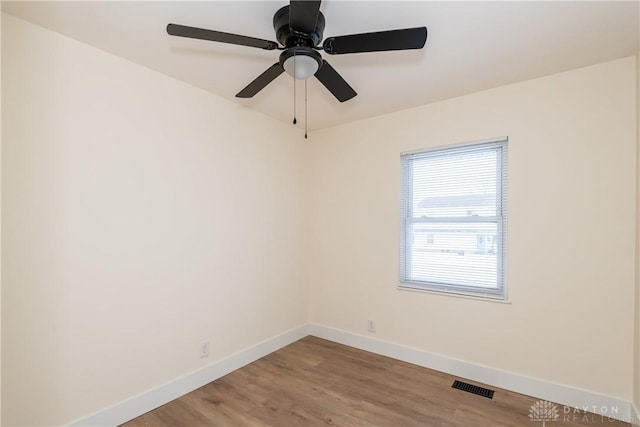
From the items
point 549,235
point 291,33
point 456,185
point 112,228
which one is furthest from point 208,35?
point 549,235

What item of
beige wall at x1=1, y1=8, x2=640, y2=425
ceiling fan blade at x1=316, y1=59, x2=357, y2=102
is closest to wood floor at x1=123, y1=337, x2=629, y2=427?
beige wall at x1=1, y1=8, x2=640, y2=425

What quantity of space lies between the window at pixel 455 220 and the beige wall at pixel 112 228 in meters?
1.63

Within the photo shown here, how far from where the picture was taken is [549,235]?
7.96 ft

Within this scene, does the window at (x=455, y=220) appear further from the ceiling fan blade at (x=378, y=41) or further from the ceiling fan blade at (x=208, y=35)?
the ceiling fan blade at (x=208, y=35)

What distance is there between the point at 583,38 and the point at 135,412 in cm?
395

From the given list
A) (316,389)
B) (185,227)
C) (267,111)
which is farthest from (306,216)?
(316,389)

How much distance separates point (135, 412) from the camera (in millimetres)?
2182

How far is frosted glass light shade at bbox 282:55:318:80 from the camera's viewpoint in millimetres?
1668

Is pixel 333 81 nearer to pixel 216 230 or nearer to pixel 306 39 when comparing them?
pixel 306 39

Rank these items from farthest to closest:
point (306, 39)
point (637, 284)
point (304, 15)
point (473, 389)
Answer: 1. point (473, 389)
2. point (637, 284)
3. point (306, 39)
4. point (304, 15)

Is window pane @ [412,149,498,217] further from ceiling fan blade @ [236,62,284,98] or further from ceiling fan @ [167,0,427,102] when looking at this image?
ceiling fan blade @ [236,62,284,98]

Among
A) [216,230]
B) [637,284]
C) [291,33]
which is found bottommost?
[637,284]

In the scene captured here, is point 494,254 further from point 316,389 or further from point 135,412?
point 135,412

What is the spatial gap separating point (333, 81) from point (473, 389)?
267cm
